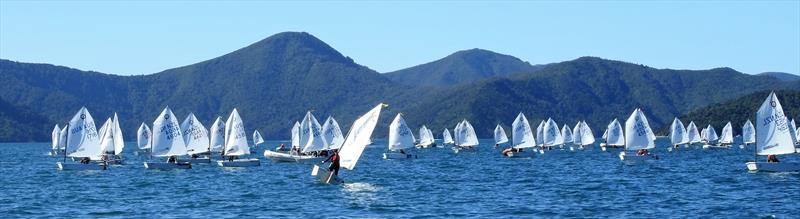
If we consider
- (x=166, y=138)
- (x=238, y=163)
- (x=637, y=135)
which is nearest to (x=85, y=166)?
(x=166, y=138)

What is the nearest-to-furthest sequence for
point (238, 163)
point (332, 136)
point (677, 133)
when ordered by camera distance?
1. point (238, 163)
2. point (332, 136)
3. point (677, 133)

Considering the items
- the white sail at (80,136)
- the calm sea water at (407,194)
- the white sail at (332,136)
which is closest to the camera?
the calm sea water at (407,194)

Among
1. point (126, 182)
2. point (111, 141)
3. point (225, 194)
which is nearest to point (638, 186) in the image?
point (225, 194)

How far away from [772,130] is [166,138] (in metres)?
38.1

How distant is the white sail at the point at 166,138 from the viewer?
266 feet

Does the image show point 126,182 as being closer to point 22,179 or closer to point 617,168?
point 22,179

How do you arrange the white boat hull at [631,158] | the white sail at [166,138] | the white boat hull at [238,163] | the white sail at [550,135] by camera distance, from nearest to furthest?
1. the white sail at [166,138]
2. the white boat hull at [238,163]
3. the white boat hull at [631,158]
4. the white sail at [550,135]

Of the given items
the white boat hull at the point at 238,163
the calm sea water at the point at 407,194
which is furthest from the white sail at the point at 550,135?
the calm sea water at the point at 407,194

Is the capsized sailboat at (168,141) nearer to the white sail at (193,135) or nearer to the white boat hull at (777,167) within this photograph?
the white sail at (193,135)

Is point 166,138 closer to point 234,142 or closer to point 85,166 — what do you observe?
point 85,166

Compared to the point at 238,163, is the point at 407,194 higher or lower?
lower

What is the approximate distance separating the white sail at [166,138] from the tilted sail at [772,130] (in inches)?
1446

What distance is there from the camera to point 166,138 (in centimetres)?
8131

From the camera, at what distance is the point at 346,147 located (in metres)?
57.5
